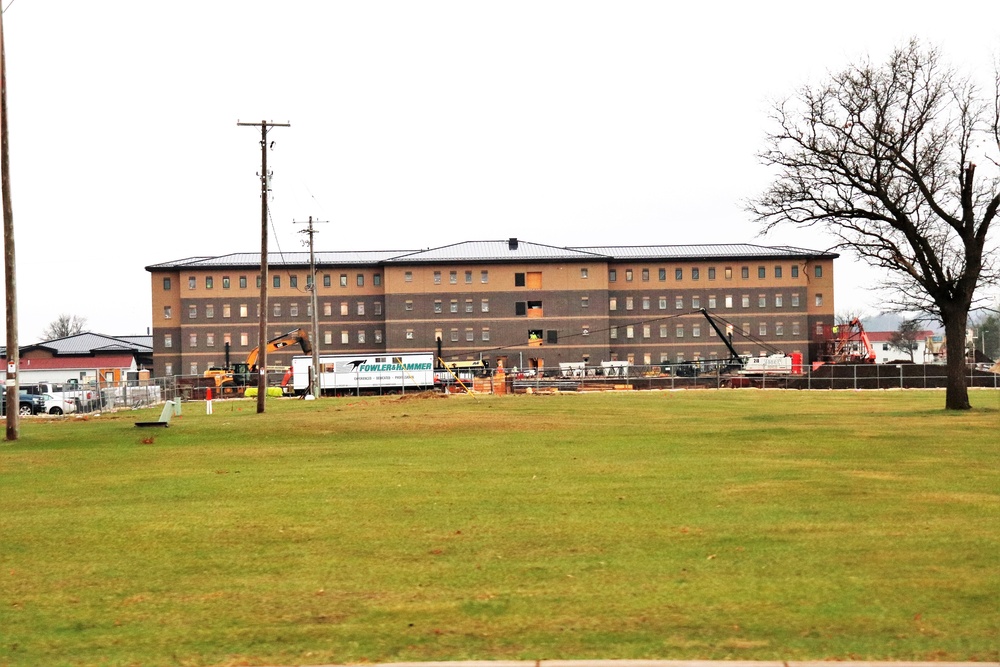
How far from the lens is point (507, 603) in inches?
381

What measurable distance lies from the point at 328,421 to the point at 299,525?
74.6 feet

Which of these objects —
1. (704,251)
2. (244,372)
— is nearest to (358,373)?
(244,372)

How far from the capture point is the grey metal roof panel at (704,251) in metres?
123

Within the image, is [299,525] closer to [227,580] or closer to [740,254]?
[227,580]

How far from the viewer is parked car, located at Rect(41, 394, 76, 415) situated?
180ft

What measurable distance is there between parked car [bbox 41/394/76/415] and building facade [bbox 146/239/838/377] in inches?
2469

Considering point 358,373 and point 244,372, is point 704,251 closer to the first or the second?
point 358,373

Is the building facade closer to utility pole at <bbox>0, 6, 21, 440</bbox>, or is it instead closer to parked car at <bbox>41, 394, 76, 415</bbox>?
parked car at <bbox>41, 394, 76, 415</bbox>

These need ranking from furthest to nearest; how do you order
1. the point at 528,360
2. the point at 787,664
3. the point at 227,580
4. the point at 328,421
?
the point at 528,360
the point at 328,421
the point at 227,580
the point at 787,664

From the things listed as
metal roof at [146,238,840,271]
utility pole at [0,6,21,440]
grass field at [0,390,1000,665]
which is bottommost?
grass field at [0,390,1000,665]

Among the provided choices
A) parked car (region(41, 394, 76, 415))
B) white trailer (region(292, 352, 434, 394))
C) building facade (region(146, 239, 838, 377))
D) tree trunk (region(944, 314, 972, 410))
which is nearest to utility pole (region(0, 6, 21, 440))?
parked car (region(41, 394, 76, 415))

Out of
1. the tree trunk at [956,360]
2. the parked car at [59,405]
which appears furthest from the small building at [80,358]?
the tree trunk at [956,360]

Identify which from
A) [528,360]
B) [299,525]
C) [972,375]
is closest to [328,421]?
[299,525]

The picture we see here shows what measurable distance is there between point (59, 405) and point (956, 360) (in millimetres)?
40919
